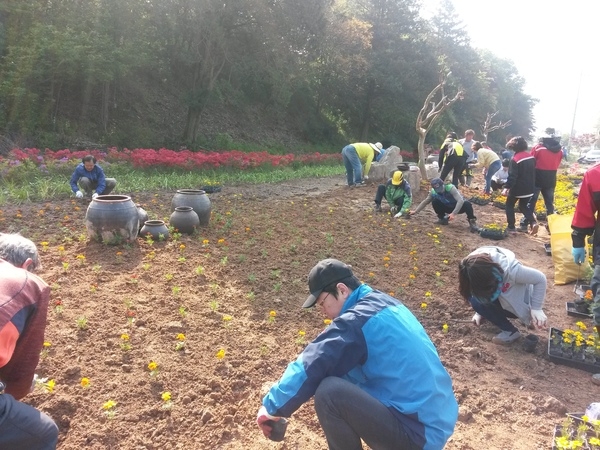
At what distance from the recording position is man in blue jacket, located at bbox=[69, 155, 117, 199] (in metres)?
7.20

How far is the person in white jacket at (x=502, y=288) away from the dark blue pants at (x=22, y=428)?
9.78 ft

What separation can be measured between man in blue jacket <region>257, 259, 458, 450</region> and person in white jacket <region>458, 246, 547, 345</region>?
67.8 inches

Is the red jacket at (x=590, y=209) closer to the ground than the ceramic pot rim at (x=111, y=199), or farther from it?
farther from it

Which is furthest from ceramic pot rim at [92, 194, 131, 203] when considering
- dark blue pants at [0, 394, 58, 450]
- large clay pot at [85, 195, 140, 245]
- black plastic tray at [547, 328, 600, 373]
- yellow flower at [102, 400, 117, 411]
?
black plastic tray at [547, 328, 600, 373]

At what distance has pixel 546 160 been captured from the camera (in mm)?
8039

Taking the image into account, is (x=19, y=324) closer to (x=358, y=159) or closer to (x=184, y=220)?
(x=184, y=220)

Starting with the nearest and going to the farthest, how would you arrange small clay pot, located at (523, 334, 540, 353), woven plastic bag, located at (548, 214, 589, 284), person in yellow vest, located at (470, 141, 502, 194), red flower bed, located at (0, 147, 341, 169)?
small clay pot, located at (523, 334, 540, 353), woven plastic bag, located at (548, 214, 589, 284), red flower bed, located at (0, 147, 341, 169), person in yellow vest, located at (470, 141, 502, 194)

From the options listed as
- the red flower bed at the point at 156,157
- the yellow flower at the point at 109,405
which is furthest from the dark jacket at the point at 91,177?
the yellow flower at the point at 109,405

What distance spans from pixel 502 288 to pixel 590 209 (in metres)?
1.15

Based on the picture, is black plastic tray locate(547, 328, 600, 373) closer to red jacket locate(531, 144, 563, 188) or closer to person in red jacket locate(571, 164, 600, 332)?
person in red jacket locate(571, 164, 600, 332)

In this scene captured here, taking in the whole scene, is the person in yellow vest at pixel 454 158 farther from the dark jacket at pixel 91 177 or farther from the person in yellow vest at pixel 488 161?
the dark jacket at pixel 91 177

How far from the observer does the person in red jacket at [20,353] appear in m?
1.85

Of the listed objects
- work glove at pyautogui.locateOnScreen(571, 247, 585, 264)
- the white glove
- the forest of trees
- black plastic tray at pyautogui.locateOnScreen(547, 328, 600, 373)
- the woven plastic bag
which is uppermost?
the forest of trees

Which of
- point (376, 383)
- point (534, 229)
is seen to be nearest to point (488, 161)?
point (534, 229)
